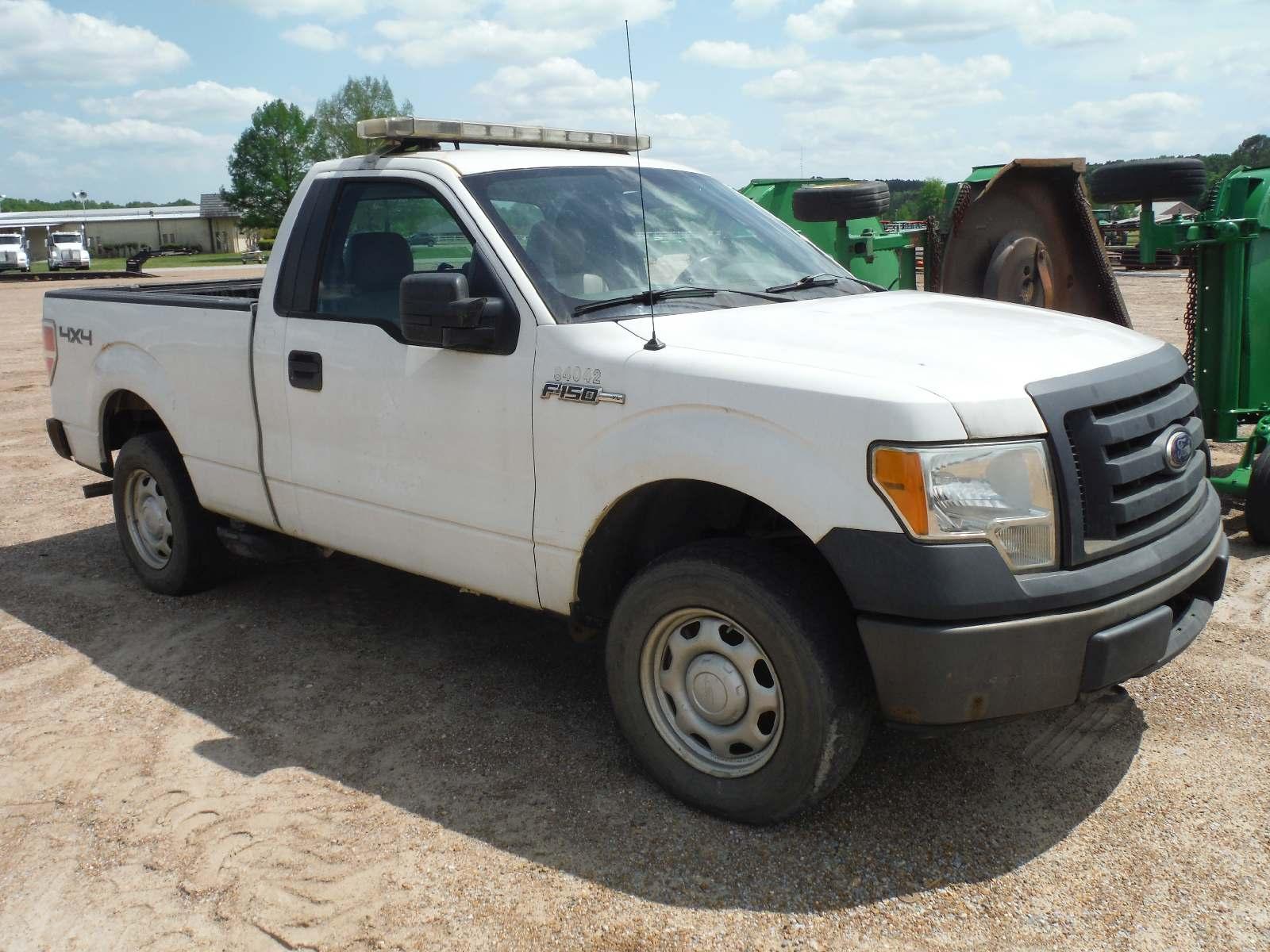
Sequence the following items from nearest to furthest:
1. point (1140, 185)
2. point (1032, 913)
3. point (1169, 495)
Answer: point (1032, 913), point (1169, 495), point (1140, 185)

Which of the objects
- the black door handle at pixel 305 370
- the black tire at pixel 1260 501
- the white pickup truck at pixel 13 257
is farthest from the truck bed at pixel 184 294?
the white pickup truck at pixel 13 257

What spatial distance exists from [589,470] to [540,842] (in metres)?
1.11

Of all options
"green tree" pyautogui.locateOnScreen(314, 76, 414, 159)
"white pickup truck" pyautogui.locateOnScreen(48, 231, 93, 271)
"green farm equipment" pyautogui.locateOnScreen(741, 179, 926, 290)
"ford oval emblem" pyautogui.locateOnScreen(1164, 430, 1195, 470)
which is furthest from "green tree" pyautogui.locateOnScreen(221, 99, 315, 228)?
"ford oval emblem" pyautogui.locateOnScreen(1164, 430, 1195, 470)

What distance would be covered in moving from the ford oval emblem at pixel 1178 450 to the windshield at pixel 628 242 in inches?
54.1

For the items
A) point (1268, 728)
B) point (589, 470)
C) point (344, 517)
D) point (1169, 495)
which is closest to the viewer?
point (1169, 495)

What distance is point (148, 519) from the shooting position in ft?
19.3

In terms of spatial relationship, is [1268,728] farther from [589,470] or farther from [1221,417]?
[1221,417]

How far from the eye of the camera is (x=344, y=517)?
178 inches

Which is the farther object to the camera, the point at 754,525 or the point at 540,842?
the point at 754,525

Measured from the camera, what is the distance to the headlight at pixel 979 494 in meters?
2.93

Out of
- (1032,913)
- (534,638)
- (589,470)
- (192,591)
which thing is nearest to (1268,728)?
(1032,913)

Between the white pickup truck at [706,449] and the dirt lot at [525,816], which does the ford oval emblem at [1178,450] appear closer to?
the white pickup truck at [706,449]

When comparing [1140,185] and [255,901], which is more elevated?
[1140,185]

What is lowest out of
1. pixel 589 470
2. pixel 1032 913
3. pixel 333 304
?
pixel 1032 913
